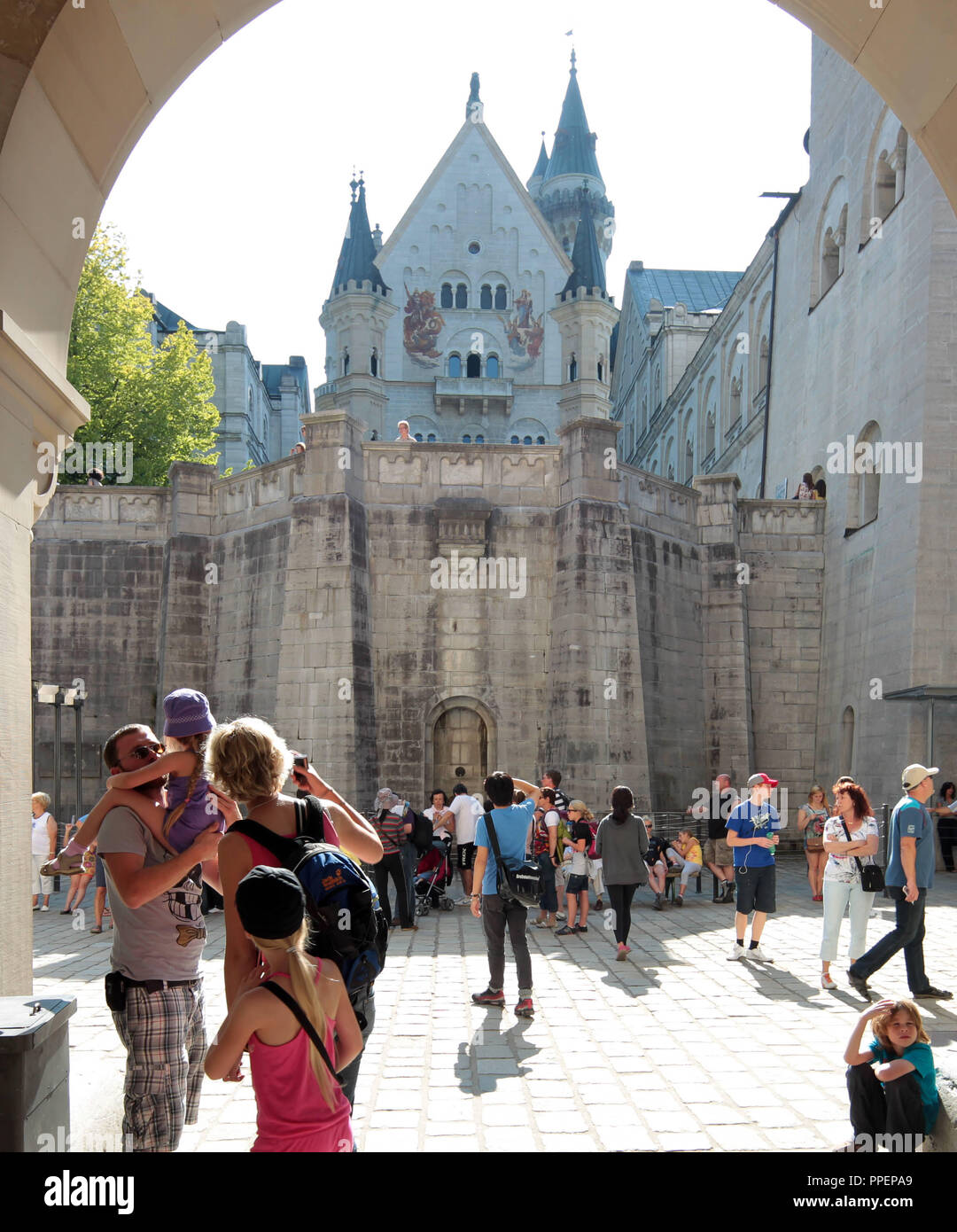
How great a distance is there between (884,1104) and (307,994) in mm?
2940

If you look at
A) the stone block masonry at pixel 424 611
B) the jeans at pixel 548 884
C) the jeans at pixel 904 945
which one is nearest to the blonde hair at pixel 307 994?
the jeans at pixel 904 945

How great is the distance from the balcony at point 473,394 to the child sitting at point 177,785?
4559 centimetres

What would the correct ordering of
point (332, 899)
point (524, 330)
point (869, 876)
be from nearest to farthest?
1. point (332, 899)
2. point (869, 876)
3. point (524, 330)

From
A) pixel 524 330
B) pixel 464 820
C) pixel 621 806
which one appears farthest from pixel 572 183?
pixel 621 806

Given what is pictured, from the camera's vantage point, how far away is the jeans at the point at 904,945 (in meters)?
8.00

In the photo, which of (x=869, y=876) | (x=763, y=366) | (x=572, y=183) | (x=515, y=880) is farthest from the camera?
(x=572, y=183)

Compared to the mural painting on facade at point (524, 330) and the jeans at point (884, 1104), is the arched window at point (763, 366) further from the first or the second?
the jeans at point (884, 1104)

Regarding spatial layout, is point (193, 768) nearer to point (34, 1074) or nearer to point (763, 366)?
point (34, 1074)

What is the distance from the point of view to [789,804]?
23250 millimetres

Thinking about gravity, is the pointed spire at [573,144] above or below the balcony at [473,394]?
above

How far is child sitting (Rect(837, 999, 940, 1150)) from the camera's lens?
4422 millimetres

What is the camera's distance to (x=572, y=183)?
2618 inches

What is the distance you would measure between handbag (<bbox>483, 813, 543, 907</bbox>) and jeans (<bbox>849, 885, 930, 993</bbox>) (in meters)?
2.56

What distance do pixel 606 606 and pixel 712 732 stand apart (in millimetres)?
5037
